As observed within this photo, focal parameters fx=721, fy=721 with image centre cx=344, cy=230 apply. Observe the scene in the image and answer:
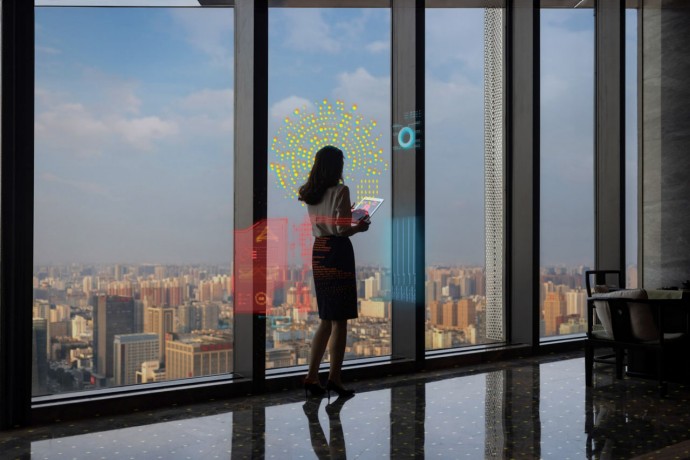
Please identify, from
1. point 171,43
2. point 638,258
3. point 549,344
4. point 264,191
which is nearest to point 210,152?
point 264,191

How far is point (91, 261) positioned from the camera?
3.80 meters

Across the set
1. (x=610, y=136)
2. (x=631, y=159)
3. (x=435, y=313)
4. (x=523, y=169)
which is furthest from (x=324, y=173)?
(x=631, y=159)

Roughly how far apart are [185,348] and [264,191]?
101cm

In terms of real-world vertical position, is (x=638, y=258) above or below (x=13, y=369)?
above

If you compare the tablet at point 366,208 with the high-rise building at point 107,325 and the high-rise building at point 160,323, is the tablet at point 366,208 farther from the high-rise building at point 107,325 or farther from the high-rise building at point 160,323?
the high-rise building at point 107,325

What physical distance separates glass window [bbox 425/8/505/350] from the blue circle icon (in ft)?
0.92

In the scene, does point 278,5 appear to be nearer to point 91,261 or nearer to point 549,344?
point 91,261

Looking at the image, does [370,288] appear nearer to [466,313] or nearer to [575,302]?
[466,313]

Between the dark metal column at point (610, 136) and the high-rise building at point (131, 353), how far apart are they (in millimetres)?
4095

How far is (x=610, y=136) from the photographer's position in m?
6.35

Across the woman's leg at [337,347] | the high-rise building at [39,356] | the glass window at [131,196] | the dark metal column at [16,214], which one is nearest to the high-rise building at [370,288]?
the woman's leg at [337,347]

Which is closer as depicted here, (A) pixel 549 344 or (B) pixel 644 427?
(B) pixel 644 427

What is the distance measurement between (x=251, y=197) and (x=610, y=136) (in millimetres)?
3650
